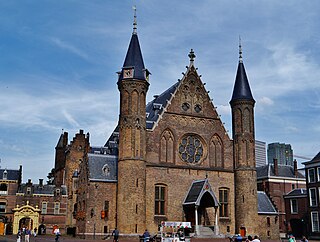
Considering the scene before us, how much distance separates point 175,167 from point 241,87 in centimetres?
1403

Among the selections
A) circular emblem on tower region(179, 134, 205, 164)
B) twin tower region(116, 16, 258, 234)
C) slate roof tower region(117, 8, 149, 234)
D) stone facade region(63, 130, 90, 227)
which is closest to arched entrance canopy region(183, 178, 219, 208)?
twin tower region(116, 16, 258, 234)

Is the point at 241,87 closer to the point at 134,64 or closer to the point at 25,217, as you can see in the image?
the point at 134,64

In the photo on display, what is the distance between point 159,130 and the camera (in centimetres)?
4791

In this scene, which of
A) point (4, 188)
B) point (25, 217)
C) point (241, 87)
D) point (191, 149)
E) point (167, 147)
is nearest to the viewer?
point (167, 147)

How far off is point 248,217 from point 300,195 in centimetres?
2357

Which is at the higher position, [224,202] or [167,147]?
[167,147]

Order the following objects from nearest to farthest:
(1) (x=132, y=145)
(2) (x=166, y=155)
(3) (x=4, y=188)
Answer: (1) (x=132, y=145) → (2) (x=166, y=155) → (3) (x=4, y=188)

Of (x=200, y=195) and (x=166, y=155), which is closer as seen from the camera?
(x=200, y=195)

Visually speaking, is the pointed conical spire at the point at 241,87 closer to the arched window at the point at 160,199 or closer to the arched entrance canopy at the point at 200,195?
the arched entrance canopy at the point at 200,195

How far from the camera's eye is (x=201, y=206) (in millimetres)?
48094

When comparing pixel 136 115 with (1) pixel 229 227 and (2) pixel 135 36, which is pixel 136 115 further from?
(1) pixel 229 227

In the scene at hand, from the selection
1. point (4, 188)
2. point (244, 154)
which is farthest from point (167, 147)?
point (4, 188)

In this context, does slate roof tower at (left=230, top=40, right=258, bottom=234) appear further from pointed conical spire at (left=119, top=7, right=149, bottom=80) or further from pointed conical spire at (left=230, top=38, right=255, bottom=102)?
pointed conical spire at (left=119, top=7, right=149, bottom=80)

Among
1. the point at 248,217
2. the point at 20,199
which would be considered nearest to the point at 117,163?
the point at 248,217
